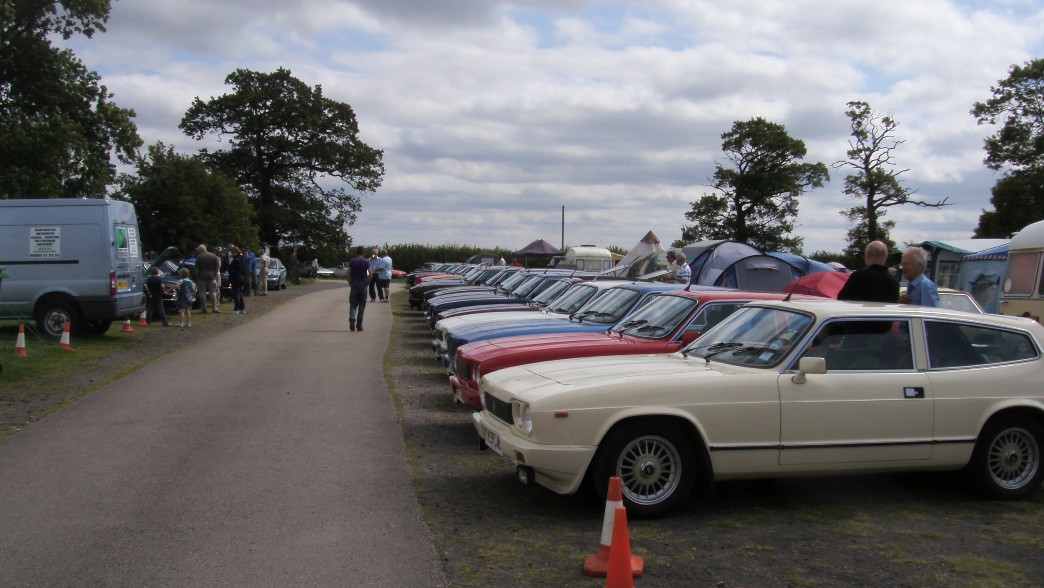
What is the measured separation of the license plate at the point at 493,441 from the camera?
6.41 metres

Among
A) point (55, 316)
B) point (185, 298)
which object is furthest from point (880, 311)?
point (185, 298)

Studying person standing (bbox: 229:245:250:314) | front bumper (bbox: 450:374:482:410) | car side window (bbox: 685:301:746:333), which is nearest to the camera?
front bumper (bbox: 450:374:482:410)

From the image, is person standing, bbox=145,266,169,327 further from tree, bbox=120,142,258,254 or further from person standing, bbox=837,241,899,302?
person standing, bbox=837,241,899,302

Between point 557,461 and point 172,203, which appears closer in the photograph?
point 557,461

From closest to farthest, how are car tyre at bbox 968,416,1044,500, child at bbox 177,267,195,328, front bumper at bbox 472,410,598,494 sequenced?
front bumper at bbox 472,410,598,494, car tyre at bbox 968,416,1044,500, child at bbox 177,267,195,328

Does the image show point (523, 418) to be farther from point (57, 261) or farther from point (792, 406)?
point (57, 261)

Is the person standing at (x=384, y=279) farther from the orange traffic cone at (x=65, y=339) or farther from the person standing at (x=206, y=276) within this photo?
the orange traffic cone at (x=65, y=339)

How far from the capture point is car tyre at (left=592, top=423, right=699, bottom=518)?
596 centimetres

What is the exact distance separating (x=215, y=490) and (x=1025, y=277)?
13.9m

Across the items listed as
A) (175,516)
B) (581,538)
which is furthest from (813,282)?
(175,516)

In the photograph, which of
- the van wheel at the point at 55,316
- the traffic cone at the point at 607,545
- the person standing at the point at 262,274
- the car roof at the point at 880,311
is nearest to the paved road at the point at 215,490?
the traffic cone at the point at 607,545

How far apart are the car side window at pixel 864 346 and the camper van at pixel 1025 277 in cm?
978

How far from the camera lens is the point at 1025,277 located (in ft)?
50.8

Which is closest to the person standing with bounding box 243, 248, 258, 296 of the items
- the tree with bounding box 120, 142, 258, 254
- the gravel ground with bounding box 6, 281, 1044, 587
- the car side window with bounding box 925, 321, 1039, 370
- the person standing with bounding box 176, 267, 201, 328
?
the tree with bounding box 120, 142, 258, 254
